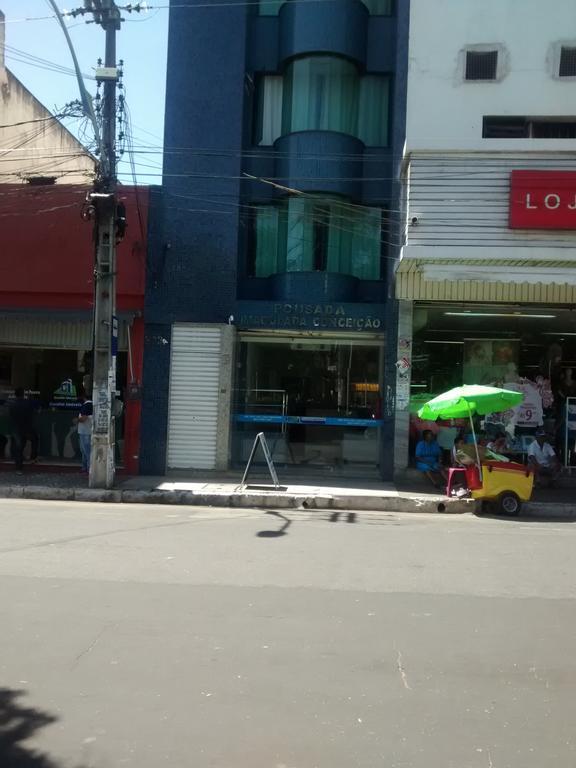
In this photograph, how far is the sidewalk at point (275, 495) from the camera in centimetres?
1196

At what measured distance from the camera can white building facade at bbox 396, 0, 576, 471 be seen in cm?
1254

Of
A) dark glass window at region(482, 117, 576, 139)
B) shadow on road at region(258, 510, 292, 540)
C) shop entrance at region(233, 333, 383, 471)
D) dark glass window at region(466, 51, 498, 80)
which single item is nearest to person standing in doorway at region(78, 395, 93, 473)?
shop entrance at region(233, 333, 383, 471)

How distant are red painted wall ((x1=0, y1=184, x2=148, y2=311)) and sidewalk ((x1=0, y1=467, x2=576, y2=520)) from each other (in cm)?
385

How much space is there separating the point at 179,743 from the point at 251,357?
12.3 metres

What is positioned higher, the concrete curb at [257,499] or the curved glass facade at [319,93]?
the curved glass facade at [319,93]

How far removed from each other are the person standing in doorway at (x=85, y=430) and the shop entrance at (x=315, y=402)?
9.76 ft

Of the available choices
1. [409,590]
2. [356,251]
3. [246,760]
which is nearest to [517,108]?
→ [356,251]

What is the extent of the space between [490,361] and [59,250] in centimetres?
948

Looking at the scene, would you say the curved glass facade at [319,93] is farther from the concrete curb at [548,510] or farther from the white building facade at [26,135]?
the concrete curb at [548,510]

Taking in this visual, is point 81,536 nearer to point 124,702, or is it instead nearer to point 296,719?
point 124,702

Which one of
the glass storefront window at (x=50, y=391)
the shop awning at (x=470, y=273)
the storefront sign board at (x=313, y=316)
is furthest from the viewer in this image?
the glass storefront window at (x=50, y=391)

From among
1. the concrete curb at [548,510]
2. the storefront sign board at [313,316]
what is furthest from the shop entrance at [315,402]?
the concrete curb at [548,510]

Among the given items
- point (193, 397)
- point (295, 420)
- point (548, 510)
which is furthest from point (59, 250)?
point (548, 510)

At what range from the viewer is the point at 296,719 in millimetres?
3748
